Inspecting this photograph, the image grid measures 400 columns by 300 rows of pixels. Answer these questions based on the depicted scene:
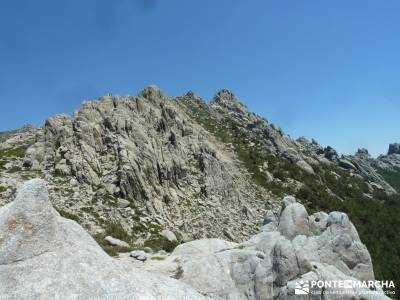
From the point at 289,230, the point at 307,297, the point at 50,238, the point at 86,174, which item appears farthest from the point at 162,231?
the point at 50,238

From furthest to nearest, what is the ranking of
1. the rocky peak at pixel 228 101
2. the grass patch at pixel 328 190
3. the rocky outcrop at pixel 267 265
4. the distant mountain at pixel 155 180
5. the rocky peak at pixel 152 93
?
the rocky peak at pixel 228 101, the rocky peak at pixel 152 93, the grass patch at pixel 328 190, the distant mountain at pixel 155 180, the rocky outcrop at pixel 267 265

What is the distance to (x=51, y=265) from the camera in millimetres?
12641

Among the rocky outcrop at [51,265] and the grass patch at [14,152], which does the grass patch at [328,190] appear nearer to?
the grass patch at [14,152]

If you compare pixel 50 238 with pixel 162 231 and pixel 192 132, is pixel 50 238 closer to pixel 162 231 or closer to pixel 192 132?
pixel 162 231

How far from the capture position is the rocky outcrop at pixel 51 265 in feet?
39.7

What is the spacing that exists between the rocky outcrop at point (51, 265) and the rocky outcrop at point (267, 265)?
7.99 m

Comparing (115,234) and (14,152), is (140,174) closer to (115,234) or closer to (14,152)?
(115,234)

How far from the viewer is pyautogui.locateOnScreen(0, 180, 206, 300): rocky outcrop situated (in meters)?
12.1

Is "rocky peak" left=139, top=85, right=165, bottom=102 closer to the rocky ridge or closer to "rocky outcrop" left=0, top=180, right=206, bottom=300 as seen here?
the rocky ridge

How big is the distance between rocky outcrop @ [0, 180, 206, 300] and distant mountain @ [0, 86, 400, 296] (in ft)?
54.8

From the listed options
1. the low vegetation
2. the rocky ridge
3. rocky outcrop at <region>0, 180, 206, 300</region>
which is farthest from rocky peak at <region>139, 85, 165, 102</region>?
rocky outcrop at <region>0, 180, 206, 300</region>

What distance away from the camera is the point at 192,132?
244 feet

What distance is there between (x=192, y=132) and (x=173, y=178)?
64.7 ft

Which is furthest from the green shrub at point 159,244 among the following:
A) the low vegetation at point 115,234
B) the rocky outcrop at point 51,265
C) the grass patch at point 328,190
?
the grass patch at point 328,190
